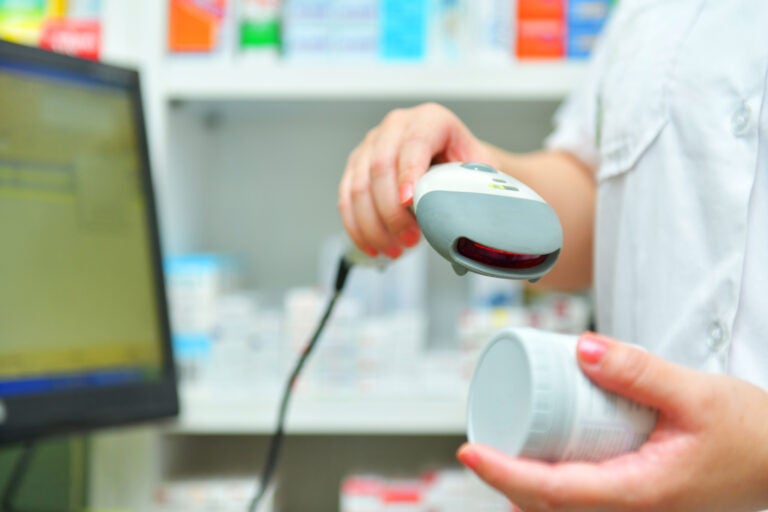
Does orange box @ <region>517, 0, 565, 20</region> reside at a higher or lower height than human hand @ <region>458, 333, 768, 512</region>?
higher

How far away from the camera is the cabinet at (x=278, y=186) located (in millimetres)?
1012

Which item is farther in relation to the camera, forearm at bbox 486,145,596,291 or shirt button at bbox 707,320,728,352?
forearm at bbox 486,145,596,291

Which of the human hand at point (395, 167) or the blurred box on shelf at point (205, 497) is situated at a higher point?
the human hand at point (395, 167)

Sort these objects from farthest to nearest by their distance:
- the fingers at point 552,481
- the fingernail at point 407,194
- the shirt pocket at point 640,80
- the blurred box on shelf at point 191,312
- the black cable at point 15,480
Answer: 1. the blurred box on shelf at point 191,312
2. the black cable at point 15,480
3. the shirt pocket at point 640,80
4. the fingernail at point 407,194
5. the fingers at point 552,481

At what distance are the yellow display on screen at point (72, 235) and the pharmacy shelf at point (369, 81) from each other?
167mm

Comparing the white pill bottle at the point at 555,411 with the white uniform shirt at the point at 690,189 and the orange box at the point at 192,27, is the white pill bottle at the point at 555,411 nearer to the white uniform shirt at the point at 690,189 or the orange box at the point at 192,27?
the white uniform shirt at the point at 690,189

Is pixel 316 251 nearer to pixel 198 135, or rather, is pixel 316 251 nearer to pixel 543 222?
pixel 198 135

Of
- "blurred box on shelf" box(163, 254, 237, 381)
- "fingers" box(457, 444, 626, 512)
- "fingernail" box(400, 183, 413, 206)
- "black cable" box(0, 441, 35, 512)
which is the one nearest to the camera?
"fingers" box(457, 444, 626, 512)

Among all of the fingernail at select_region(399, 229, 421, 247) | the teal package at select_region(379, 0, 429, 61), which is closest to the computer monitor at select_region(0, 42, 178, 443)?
the teal package at select_region(379, 0, 429, 61)

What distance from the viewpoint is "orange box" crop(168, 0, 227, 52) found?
3.54 ft

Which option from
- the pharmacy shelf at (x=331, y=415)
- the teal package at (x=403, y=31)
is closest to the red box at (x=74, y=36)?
the teal package at (x=403, y=31)

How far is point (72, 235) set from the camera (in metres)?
0.83

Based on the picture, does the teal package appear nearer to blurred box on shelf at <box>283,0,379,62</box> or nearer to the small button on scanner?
blurred box on shelf at <box>283,0,379,62</box>

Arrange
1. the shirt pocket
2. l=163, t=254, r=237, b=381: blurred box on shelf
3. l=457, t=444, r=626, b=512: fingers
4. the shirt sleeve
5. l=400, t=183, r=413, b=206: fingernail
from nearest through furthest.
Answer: l=457, t=444, r=626, b=512: fingers, l=400, t=183, r=413, b=206: fingernail, the shirt pocket, the shirt sleeve, l=163, t=254, r=237, b=381: blurred box on shelf
